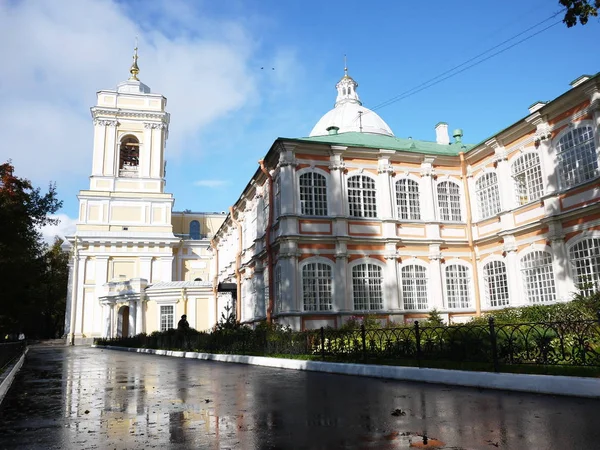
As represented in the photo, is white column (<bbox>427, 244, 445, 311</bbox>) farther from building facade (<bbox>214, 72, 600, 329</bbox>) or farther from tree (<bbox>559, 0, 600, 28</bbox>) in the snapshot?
tree (<bbox>559, 0, 600, 28</bbox>)

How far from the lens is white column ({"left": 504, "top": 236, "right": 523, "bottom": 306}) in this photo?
20.5 meters

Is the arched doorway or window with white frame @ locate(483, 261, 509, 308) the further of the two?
the arched doorway

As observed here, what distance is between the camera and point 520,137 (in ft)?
68.7

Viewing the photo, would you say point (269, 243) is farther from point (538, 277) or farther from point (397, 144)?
point (538, 277)

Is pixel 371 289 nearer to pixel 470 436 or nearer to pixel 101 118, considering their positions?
pixel 470 436

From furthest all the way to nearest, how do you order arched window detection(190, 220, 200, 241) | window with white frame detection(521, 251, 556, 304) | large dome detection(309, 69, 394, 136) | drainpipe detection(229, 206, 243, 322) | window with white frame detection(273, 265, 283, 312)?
arched window detection(190, 220, 200, 241)
large dome detection(309, 69, 394, 136)
drainpipe detection(229, 206, 243, 322)
window with white frame detection(273, 265, 283, 312)
window with white frame detection(521, 251, 556, 304)

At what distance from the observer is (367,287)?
2203 cm

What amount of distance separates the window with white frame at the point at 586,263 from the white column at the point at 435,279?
19.4 ft

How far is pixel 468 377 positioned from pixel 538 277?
484 inches

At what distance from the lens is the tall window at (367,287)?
21812mm

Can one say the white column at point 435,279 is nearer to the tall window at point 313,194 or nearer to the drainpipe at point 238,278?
the tall window at point 313,194

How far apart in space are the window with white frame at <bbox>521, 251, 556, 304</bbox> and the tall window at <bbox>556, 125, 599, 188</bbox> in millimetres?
2975

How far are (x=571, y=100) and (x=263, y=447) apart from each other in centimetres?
1811

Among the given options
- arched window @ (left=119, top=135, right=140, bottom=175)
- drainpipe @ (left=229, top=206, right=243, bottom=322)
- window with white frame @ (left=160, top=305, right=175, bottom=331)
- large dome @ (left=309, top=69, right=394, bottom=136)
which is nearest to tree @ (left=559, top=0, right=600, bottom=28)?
drainpipe @ (left=229, top=206, right=243, bottom=322)
